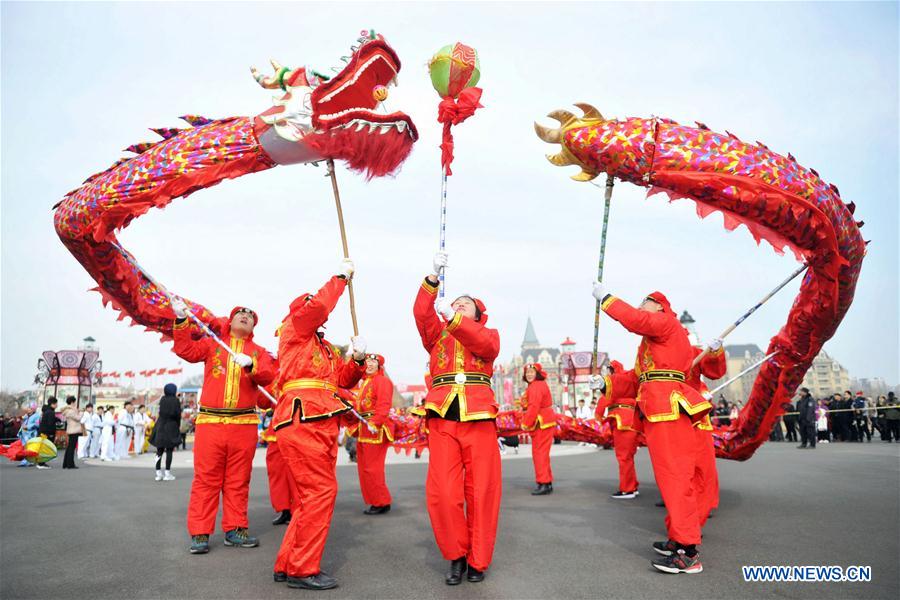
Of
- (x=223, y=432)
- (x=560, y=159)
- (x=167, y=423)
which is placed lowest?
(x=167, y=423)

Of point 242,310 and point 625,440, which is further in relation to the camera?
point 625,440

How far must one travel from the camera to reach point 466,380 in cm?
411

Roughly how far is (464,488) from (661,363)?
1.83 metres

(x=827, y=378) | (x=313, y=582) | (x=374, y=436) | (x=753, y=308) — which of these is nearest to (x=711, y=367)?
(x=753, y=308)

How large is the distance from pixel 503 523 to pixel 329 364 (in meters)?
2.60

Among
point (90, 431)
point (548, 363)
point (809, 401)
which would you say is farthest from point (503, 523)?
point (548, 363)

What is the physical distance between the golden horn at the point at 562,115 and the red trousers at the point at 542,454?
491 cm

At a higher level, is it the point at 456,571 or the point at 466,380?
the point at 466,380

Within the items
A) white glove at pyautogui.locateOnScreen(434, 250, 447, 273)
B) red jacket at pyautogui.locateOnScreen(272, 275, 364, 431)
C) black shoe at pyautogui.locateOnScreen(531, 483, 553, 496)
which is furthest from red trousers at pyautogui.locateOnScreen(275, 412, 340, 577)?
black shoe at pyautogui.locateOnScreen(531, 483, 553, 496)

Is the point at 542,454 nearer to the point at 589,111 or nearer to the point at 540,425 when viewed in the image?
the point at 540,425

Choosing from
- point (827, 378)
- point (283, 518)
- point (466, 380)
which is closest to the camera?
point (466, 380)

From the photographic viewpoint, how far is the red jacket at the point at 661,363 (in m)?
4.31

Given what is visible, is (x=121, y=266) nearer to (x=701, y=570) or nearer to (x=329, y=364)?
(x=329, y=364)

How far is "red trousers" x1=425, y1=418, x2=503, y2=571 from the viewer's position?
379cm
